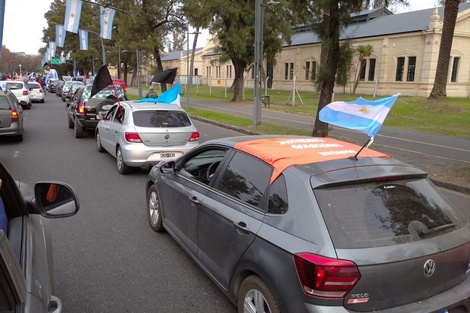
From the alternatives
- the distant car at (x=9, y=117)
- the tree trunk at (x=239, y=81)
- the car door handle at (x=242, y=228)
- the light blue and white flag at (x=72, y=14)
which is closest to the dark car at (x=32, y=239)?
the car door handle at (x=242, y=228)

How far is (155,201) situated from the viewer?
5.28m

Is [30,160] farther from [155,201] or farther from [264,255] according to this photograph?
[264,255]

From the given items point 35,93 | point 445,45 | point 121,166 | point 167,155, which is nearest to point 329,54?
point 167,155

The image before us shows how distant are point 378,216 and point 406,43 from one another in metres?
41.8

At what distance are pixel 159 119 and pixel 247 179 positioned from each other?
215 inches

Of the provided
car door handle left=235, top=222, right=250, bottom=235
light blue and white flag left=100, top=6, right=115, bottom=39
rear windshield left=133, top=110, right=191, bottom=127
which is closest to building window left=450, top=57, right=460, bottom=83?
light blue and white flag left=100, top=6, right=115, bottom=39

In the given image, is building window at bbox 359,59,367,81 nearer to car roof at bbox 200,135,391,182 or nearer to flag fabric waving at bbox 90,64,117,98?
flag fabric waving at bbox 90,64,117,98

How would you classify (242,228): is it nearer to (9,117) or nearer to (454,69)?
(9,117)

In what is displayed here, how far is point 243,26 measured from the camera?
31.3 metres

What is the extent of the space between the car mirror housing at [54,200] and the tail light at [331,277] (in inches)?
61.2

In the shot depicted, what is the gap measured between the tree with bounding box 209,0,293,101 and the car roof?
2728cm

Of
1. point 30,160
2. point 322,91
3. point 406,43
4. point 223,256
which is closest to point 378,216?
point 223,256

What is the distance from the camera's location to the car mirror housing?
7.98 ft

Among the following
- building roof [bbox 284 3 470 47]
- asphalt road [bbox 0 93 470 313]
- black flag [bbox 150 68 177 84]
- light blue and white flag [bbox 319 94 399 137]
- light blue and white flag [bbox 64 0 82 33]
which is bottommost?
asphalt road [bbox 0 93 470 313]
